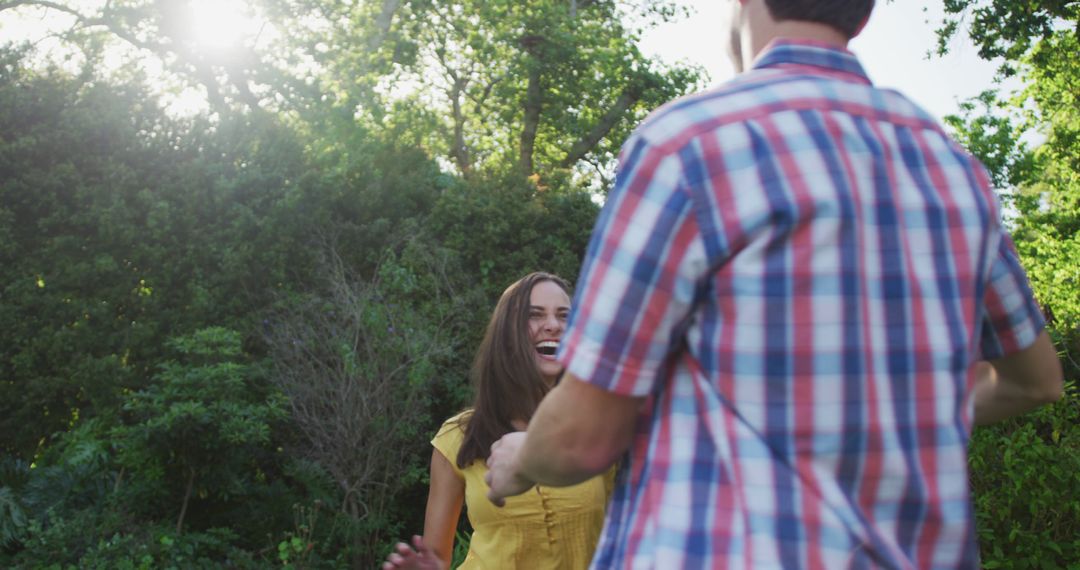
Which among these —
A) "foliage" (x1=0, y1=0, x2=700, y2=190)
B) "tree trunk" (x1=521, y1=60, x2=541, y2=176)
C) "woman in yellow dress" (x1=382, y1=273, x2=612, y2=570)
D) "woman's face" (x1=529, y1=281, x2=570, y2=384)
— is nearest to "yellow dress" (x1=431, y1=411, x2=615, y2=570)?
"woman in yellow dress" (x1=382, y1=273, x2=612, y2=570)

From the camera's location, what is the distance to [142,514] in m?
7.76

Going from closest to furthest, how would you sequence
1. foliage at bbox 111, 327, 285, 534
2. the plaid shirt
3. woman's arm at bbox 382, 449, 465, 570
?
the plaid shirt, woman's arm at bbox 382, 449, 465, 570, foliage at bbox 111, 327, 285, 534

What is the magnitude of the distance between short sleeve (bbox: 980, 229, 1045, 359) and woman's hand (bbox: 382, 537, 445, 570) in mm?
1508

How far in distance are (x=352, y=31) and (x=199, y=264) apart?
9.38 m

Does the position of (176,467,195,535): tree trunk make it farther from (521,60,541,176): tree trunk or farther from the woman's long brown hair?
(521,60,541,176): tree trunk

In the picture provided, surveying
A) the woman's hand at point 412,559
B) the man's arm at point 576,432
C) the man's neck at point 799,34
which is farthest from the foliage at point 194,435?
the man's neck at point 799,34

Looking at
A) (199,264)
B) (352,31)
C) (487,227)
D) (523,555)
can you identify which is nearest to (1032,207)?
(352,31)

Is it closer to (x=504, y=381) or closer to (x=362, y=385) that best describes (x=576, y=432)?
(x=504, y=381)

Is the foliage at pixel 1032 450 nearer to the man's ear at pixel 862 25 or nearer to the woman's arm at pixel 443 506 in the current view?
the woman's arm at pixel 443 506

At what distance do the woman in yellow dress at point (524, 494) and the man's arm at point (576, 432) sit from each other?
1817 millimetres

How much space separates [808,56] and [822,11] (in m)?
0.07

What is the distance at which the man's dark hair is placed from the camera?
1.49 metres

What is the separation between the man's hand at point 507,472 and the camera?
1529 millimetres

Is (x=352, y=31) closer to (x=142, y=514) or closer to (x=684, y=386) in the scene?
(x=142, y=514)
